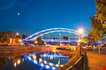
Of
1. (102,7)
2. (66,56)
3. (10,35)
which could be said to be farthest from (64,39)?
(102,7)

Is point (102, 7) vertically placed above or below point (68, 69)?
above

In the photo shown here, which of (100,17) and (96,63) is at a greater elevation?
(100,17)

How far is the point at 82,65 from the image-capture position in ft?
66.2

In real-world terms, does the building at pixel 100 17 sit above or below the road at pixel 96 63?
above

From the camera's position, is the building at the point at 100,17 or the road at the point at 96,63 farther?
the road at the point at 96,63

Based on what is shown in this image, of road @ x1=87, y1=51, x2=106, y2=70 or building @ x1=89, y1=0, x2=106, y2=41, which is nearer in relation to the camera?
building @ x1=89, y1=0, x2=106, y2=41

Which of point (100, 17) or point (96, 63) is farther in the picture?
point (96, 63)

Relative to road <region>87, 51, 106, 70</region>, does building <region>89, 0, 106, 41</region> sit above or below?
above

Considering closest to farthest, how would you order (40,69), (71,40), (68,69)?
(68,69)
(40,69)
(71,40)

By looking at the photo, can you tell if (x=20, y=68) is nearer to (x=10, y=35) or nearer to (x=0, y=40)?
(x=0, y=40)

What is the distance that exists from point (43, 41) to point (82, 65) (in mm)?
145776

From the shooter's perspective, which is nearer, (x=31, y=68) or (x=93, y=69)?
(x=93, y=69)

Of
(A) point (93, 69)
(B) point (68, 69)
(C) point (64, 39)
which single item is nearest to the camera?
(B) point (68, 69)

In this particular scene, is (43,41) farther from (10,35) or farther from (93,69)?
(93,69)
